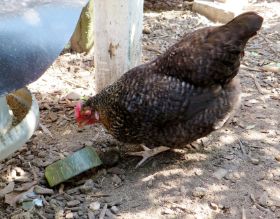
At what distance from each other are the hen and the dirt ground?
1.02 ft

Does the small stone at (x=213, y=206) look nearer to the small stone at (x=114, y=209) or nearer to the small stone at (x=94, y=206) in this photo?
the small stone at (x=114, y=209)

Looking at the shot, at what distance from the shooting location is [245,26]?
3.25 m

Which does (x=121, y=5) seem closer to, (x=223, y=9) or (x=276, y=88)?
(x=276, y=88)

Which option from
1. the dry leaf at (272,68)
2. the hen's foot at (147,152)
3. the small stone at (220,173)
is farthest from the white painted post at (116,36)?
the dry leaf at (272,68)

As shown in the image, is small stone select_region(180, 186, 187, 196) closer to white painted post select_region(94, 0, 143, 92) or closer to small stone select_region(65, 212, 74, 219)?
small stone select_region(65, 212, 74, 219)

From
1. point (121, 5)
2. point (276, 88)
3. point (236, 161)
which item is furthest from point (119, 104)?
point (276, 88)

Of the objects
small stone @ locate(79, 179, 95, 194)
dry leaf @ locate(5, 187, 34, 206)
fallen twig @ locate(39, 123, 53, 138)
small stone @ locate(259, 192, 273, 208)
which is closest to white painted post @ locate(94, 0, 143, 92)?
fallen twig @ locate(39, 123, 53, 138)

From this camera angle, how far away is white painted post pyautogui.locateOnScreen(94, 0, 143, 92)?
376 centimetres

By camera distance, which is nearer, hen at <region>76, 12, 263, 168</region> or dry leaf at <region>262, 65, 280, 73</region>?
hen at <region>76, 12, 263, 168</region>

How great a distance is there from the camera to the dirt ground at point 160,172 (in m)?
3.11

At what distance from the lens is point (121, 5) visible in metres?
3.72

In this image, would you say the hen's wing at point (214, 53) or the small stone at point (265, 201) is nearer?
the small stone at point (265, 201)

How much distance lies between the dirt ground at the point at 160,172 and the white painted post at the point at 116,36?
59 centimetres

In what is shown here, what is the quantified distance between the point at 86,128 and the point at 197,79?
50.4 inches
